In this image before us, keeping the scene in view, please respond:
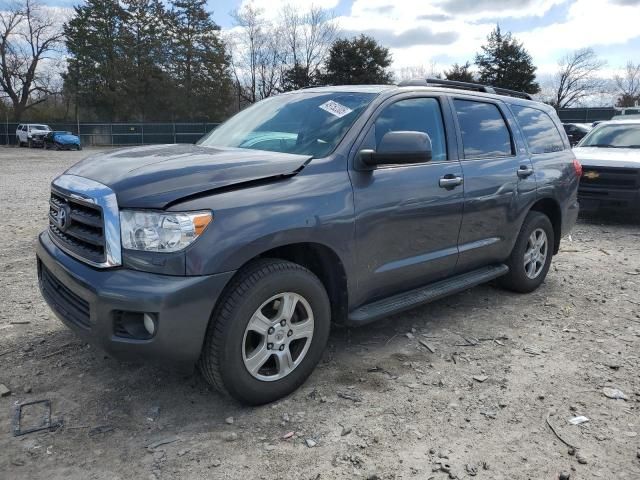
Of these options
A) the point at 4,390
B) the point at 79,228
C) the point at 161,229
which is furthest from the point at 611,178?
the point at 4,390

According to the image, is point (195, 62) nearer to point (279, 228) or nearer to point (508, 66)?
point (508, 66)

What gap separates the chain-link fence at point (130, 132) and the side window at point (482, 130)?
1544 inches

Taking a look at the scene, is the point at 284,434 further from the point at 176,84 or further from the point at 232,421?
the point at 176,84

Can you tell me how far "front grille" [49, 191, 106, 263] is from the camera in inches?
108

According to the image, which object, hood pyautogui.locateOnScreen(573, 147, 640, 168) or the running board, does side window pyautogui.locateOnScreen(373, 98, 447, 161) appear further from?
hood pyautogui.locateOnScreen(573, 147, 640, 168)

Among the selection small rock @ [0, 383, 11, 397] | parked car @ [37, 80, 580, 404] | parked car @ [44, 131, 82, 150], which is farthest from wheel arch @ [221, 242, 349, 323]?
parked car @ [44, 131, 82, 150]

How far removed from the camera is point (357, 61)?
5019 centimetres

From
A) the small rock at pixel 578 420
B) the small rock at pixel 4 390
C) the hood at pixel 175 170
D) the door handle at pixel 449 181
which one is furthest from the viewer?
the door handle at pixel 449 181

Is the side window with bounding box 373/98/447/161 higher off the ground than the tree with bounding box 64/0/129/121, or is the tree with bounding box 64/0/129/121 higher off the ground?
the tree with bounding box 64/0/129/121

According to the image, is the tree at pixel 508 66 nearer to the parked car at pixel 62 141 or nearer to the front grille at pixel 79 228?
the parked car at pixel 62 141

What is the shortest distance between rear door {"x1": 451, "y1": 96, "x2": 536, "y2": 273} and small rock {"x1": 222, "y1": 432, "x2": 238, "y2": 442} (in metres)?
2.24

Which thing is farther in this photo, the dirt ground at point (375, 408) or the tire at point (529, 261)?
the tire at point (529, 261)

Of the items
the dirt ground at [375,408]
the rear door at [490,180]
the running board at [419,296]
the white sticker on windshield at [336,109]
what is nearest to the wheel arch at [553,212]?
the rear door at [490,180]

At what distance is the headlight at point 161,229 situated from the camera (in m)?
2.59
